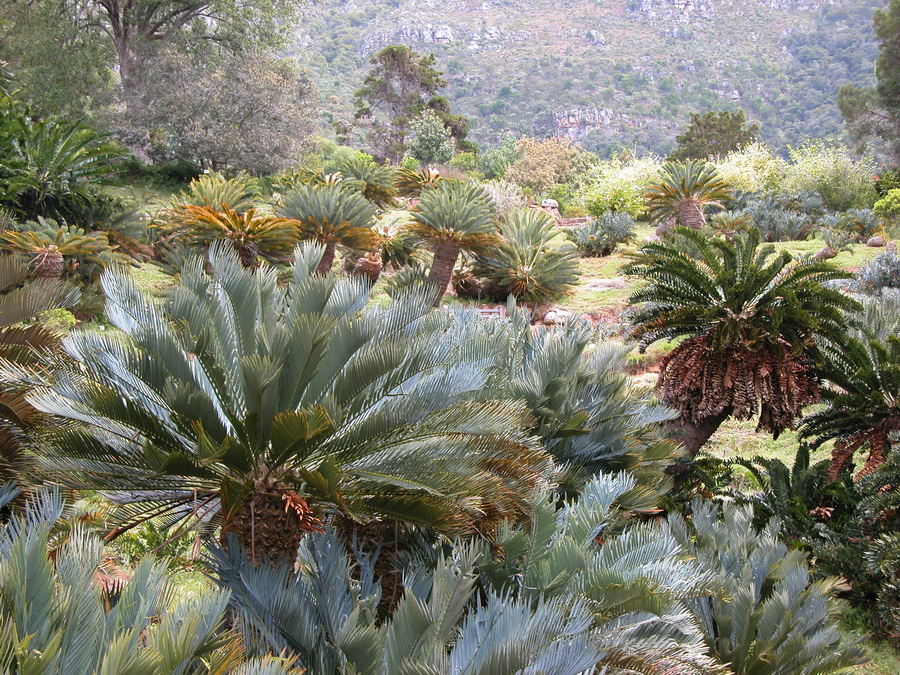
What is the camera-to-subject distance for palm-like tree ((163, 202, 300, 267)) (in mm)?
12039

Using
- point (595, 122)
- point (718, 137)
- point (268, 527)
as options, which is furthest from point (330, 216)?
point (595, 122)

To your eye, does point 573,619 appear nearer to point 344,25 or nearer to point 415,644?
point 415,644

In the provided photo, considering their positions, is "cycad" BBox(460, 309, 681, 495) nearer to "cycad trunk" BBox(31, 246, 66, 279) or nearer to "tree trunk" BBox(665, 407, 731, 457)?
"tree trunk" BBox(665, 407, 731, 457)

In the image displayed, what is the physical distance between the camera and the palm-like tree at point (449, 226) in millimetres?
14633

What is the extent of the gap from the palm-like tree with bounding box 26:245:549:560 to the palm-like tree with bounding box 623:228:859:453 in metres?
4.34

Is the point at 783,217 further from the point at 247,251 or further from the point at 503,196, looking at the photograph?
the point at 247,251

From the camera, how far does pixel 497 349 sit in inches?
235

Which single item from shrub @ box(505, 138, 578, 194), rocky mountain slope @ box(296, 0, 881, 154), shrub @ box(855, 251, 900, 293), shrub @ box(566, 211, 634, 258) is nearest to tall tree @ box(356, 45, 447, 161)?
shrub @ box(505, 138, 578, 194)

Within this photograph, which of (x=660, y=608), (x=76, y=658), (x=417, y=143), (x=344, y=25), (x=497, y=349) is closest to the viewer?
(x=76, y=658)

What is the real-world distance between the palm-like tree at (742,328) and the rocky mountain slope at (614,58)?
56267mm

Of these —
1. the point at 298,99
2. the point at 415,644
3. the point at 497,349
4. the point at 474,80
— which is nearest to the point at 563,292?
the point at 497,349

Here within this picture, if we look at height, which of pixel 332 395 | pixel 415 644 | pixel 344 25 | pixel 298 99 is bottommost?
pixel 415 644

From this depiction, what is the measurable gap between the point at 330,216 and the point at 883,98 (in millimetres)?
34433

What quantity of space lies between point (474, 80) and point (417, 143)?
4638 cm
